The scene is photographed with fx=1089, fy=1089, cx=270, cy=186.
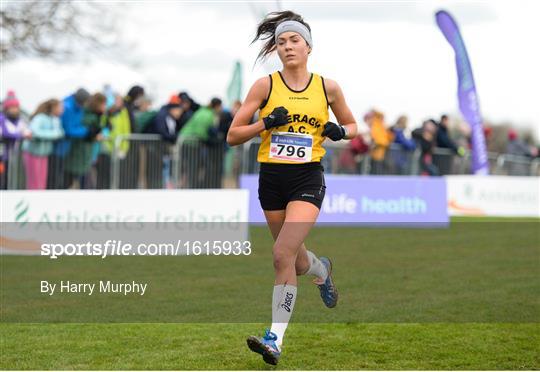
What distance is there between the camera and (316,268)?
27.5 ft

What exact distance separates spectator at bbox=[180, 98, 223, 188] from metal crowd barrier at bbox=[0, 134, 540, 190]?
0.7 inches

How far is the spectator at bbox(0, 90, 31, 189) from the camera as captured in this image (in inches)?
663

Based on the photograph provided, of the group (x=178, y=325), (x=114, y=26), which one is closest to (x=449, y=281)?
(x=178, y=325)

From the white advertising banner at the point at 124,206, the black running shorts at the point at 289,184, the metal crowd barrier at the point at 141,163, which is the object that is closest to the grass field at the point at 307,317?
the white advertising banner at the point at 124,206

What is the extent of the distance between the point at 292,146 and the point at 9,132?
10.3m

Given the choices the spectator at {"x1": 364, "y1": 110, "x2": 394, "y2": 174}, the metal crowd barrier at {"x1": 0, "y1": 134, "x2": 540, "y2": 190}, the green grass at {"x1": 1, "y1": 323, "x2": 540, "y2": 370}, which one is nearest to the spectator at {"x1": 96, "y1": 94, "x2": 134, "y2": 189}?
the metal crowd barrier at {"x1": 0, "y1": 134, "x2": 540, "y2": 190}

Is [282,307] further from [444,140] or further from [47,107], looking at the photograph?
[444,140]

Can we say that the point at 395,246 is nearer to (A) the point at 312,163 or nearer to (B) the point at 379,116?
(B) the point at 379,116

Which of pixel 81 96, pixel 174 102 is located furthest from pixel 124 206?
pixel 174 102

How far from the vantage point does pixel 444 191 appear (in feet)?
69.0

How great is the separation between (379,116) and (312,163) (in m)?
15.4

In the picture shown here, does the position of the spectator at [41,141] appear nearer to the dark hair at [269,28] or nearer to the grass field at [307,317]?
the grass field at [307,317]

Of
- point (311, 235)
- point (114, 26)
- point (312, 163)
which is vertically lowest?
point (311, 235)

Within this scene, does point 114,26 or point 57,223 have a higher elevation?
point 114,26
